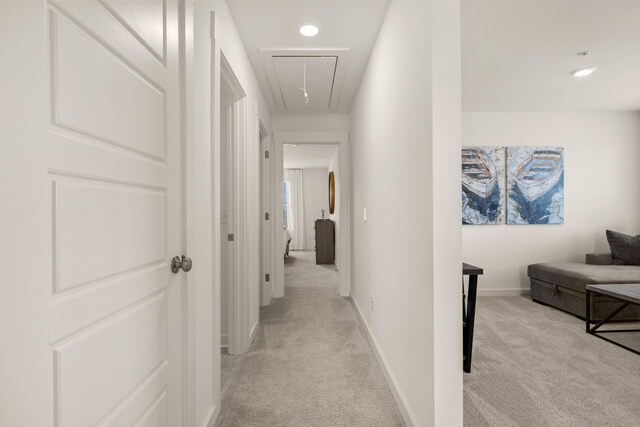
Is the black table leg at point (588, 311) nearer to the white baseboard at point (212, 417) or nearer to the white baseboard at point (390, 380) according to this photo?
the white baseboard at point (390, 380)

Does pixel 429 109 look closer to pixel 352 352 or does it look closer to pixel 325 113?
pixel 352 352

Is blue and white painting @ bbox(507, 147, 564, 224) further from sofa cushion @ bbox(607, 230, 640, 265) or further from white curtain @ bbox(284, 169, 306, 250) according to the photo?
white curtain @ bbox(284, 169, 306, 250)

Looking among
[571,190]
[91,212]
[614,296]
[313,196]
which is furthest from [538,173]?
[313,196]

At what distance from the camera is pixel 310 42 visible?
249cm

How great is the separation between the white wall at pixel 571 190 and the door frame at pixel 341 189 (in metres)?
1.56

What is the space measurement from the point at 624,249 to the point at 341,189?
11.0 ft

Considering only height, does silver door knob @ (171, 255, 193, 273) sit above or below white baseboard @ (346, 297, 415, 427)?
above

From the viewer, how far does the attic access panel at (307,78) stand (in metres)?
2.78

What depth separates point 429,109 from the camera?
1355mm

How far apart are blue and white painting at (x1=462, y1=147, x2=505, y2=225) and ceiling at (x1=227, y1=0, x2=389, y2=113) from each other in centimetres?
193

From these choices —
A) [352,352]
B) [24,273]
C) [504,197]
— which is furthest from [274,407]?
[504,197]

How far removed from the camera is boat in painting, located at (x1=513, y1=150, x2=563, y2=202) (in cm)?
438

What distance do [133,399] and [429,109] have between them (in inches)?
55.8

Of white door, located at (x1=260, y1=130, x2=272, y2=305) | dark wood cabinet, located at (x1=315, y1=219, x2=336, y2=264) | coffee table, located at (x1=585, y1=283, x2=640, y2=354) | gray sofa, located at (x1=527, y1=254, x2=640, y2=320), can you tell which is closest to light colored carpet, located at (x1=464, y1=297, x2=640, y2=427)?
coffee table, located at (x1=585, y1=283, x2=640, y2=354)
